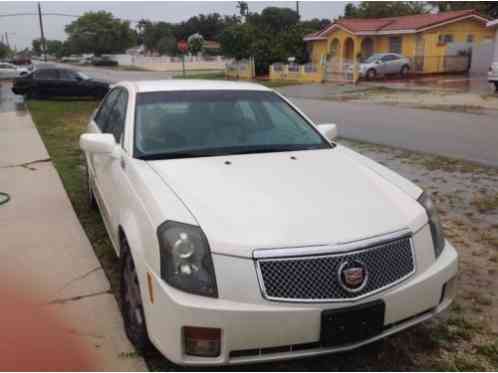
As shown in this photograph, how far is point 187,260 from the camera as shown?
95.3 inches

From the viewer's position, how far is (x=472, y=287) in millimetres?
3729

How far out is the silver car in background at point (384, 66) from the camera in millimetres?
28598

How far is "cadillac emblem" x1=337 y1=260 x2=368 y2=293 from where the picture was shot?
2404 mm

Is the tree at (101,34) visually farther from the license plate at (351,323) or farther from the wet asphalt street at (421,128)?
the license plate at (351,323)

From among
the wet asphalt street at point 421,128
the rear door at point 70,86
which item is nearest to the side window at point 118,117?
the wet asphalt street at point 421,128

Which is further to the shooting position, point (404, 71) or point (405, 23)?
point (405, 23)

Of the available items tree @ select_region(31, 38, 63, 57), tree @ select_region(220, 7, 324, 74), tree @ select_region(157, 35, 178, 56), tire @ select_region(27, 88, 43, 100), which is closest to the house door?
tree @ select_region(220, 7, 324, 74)

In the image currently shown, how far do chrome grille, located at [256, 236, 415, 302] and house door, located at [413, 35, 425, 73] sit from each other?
103 ft

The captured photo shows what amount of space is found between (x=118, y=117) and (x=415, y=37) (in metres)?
31.2

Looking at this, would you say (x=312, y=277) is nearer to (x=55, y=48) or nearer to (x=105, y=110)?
(x=105, y=110)

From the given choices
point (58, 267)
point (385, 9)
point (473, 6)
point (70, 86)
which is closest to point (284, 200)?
point (58, 267)

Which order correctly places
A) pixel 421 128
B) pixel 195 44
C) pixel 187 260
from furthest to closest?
pixel 195 44 → pixel 421 128 → pixel 187 260

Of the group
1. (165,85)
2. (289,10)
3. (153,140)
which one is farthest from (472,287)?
(289,10)

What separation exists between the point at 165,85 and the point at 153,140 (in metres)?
0.85
